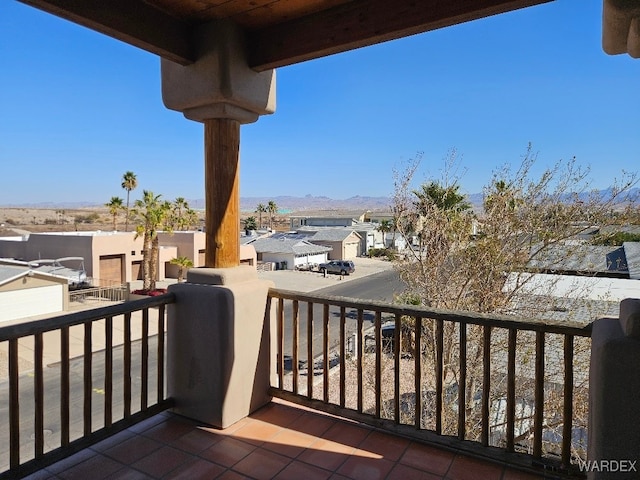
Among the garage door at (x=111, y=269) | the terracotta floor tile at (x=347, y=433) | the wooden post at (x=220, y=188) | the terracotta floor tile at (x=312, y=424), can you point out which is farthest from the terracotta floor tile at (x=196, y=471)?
the garage door at (x=111, y=269)

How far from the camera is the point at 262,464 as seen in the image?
6.36 feet

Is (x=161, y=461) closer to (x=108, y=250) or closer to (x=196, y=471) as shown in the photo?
(x=196, y=471)

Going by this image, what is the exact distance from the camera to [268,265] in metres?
28.0

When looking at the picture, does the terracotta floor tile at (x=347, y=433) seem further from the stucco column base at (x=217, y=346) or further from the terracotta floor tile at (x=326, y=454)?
the stucco column base at (x=217, y=346)

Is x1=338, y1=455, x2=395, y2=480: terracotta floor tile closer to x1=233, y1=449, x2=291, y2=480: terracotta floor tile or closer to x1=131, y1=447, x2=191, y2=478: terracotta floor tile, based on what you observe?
x1=233, y1=449, x2=291, y2=480: terracotta floor tile

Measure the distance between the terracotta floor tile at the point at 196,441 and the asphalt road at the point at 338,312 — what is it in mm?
8852

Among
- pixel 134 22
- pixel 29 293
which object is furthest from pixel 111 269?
pixel 134 22

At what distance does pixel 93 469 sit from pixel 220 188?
5.59ft

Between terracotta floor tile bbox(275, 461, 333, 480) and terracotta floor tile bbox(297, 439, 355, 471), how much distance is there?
1.4 inches

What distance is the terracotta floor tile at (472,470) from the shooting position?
1833mm

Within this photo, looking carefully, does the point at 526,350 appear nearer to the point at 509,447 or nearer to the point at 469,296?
the point at 469,296

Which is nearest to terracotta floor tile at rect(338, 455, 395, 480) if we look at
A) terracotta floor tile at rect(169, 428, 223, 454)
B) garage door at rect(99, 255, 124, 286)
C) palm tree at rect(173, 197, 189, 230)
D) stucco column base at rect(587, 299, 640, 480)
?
terracotta floor tile at rect(169, 428, 223, 454)

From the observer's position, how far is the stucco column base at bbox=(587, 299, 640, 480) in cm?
132

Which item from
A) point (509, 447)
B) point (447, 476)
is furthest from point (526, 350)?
point (447, 476)
